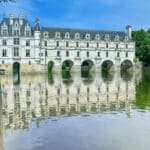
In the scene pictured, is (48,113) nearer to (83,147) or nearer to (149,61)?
(83,147)

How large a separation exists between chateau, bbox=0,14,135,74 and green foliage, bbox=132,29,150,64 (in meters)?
7.35

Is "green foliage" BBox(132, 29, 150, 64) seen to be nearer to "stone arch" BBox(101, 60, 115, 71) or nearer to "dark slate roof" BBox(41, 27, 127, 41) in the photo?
"dark slate roof" BBox(41, 27, 127, 41)

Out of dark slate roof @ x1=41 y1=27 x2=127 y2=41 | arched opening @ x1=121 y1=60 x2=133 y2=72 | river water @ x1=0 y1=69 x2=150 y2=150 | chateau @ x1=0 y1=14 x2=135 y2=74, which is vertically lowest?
river water @ x1=0 y1=69 x2=150 y2=150

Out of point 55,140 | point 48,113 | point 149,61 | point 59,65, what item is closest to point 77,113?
point 48,113

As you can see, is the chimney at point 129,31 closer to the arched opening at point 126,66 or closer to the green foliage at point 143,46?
the arched opening at point 126,66

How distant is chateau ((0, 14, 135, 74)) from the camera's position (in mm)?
74438

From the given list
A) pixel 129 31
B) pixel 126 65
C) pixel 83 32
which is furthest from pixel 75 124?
pixel 126 65

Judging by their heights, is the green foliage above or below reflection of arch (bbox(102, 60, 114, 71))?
above

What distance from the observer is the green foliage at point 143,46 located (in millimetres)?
97938

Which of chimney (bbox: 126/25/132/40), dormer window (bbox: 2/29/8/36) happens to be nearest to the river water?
dormer window (bbox: 2/29/8/36)

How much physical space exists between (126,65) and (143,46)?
9302 millimetres

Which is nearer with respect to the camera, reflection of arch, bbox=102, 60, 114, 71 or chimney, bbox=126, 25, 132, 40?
reflection of arch, bbox=102, 60, 114, 71

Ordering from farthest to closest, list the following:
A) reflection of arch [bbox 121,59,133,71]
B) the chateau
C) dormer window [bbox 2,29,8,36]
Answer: reflection of arch [bbox 121,59,133,71] < the chateau < dormer window [bbox 2,29,8,36]

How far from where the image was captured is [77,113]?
66.2 ft
